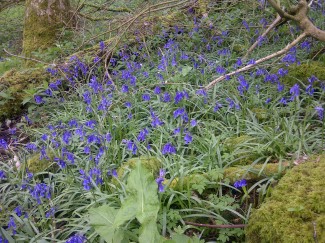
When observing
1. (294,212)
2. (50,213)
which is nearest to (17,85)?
(50,213)

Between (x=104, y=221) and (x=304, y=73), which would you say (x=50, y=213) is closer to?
(x=104, y=221)

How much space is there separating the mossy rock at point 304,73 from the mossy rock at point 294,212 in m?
2.10

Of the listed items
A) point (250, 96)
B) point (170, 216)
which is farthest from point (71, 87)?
point (170, 216)

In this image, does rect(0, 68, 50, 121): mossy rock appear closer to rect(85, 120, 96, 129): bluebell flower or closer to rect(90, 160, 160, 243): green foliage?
rect(85, 120, 96, 129): bluebell flower

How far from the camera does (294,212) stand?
6.60ft

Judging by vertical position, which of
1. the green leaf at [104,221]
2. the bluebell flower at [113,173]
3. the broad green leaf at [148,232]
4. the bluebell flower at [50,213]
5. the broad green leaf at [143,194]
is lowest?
the bluebell flower at [50,213]

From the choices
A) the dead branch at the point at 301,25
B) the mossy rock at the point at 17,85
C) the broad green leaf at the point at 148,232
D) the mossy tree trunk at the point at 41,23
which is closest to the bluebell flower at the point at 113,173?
the broad green leaf at the point at 148,232

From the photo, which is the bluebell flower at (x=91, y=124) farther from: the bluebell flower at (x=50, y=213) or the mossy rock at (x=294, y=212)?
the mossy rock at (x=294, y=212)

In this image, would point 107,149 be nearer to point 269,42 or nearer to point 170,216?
point 170,216

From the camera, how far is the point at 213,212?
2.50 metres

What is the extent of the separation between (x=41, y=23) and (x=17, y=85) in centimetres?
176

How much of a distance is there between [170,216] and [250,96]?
194 centimetres

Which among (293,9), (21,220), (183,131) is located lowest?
(21,220)

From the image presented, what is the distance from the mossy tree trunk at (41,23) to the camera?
6621mm
